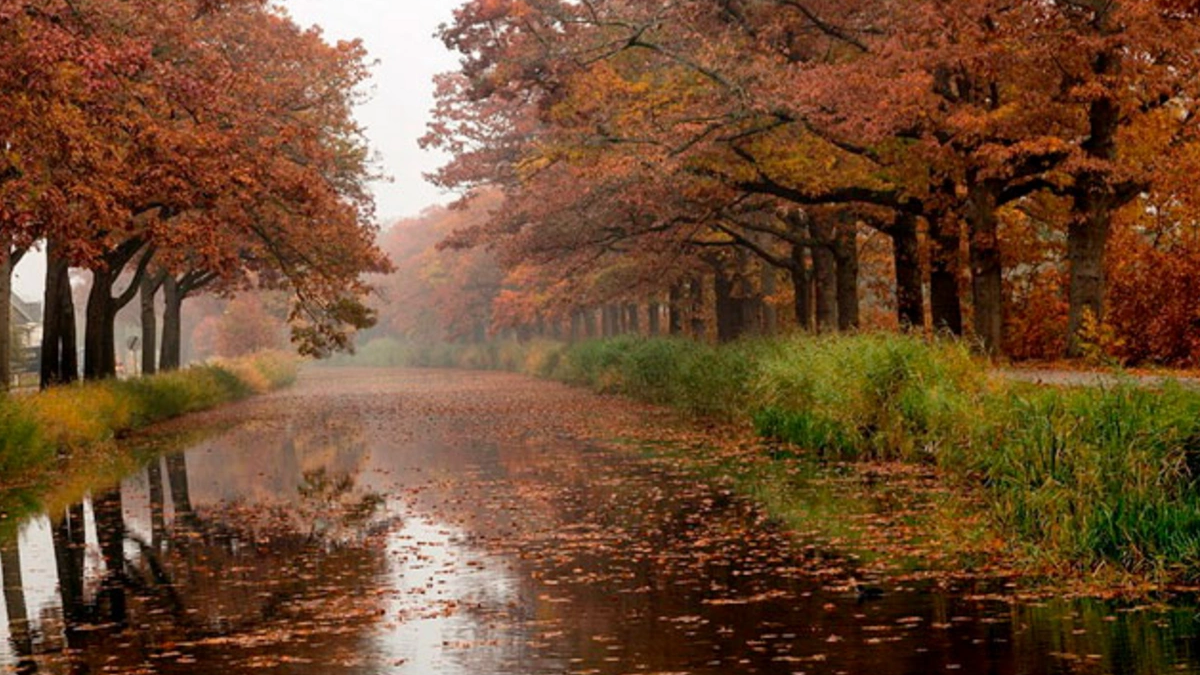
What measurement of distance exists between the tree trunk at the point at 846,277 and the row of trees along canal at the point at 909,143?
0.06m

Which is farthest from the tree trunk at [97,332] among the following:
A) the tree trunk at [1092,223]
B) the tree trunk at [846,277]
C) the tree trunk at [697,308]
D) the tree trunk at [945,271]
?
the tree trunk at [1092,223]

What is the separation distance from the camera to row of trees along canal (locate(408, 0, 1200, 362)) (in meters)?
28.7

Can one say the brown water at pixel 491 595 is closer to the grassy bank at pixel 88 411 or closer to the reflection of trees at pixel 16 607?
the reflection of trees at pixel 16 607

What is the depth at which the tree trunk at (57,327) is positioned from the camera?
117 feet

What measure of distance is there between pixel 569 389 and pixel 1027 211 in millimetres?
22950

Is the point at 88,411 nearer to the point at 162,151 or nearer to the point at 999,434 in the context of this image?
the point at 162,151

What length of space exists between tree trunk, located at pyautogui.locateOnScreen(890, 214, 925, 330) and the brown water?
1218 centimetres

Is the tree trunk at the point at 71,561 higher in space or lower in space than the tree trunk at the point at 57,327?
lower

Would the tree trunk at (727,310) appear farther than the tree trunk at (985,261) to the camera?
Yes

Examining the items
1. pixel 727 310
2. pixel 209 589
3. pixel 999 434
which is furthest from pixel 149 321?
pixel 999 434

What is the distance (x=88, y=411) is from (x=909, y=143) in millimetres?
18046

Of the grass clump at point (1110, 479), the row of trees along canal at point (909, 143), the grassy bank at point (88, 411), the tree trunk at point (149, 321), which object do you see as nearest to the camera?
the grass clump at point (1110, 479)

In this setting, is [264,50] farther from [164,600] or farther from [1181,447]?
[1181,447]

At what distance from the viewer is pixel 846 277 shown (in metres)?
36.6
